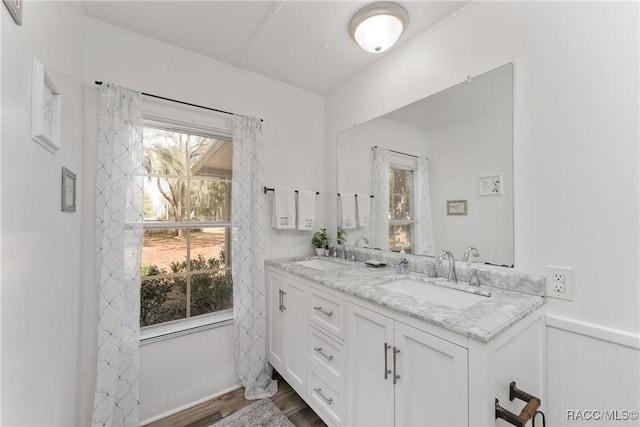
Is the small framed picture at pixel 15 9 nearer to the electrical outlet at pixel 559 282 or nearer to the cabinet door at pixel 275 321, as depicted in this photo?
the cabinet door at pixel 275 321

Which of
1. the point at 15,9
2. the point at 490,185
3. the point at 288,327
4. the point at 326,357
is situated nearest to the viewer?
the point at 15,9

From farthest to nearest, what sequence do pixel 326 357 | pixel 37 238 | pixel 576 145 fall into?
1. pixel 326 357
2. pixel 576 145
3. pixel 37 238

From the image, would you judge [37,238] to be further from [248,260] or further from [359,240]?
[359,240]

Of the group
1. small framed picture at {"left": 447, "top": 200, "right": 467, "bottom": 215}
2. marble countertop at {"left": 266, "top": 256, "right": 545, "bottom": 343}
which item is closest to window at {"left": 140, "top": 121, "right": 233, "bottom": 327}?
marble countertop at {"left": 266, "top": 256, "right": 545, "bottom": 343}

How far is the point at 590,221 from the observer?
111 cm

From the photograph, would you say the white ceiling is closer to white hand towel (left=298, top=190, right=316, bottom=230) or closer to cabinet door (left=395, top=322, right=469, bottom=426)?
white hand towel (left=298, top=190, right=316, bottom=230)

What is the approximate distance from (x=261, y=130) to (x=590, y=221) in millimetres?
2061

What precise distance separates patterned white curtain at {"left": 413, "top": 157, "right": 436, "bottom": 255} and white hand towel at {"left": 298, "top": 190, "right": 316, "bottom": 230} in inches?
37.3

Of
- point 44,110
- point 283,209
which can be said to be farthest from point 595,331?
point 44,110

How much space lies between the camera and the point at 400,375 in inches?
44.8

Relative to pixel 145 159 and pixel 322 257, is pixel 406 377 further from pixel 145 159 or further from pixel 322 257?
pixel 145 159

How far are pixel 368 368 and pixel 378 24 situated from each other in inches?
72.6

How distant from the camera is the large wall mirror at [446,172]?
140 cm

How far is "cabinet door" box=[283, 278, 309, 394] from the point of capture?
1.74m
